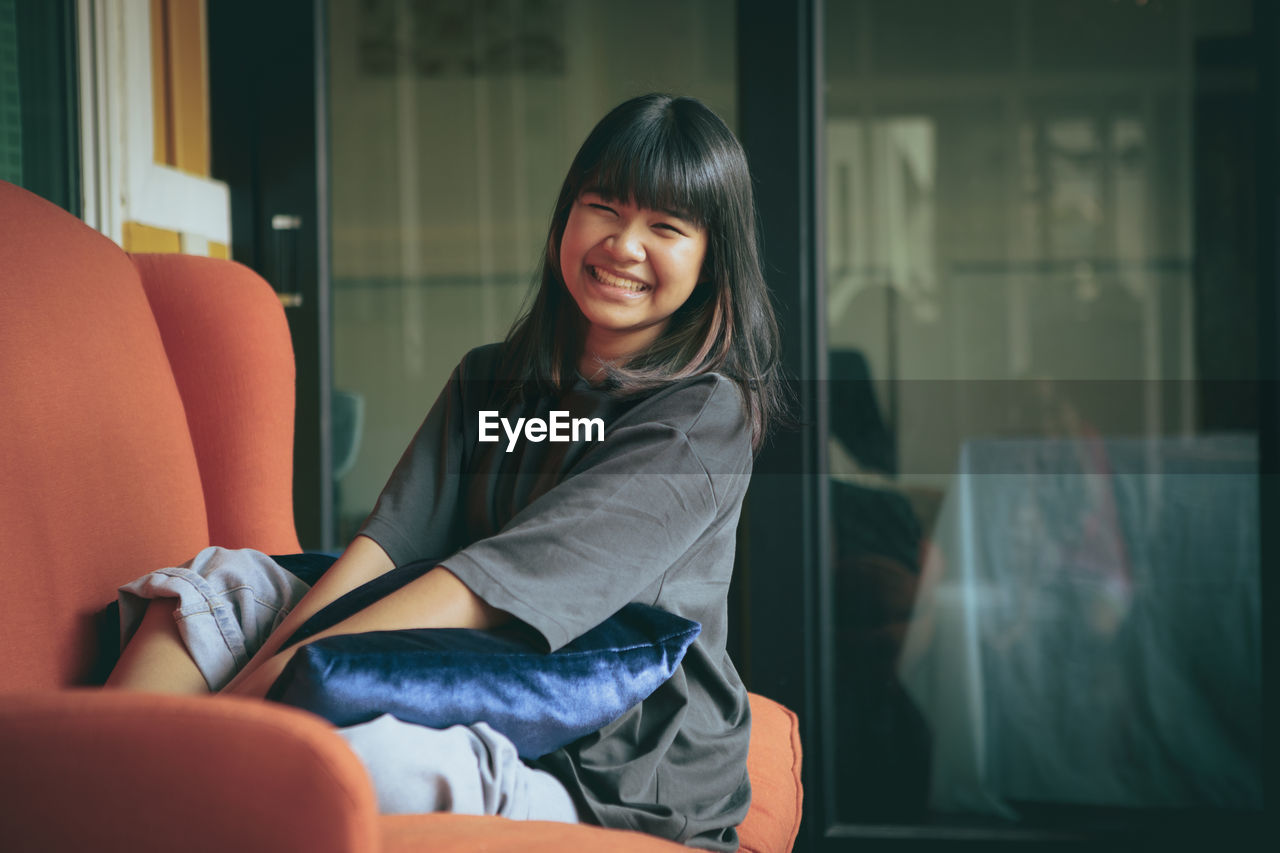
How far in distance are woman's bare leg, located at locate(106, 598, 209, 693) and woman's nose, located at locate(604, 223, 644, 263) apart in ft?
1.62

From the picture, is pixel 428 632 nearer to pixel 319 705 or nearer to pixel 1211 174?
pixel 319 705

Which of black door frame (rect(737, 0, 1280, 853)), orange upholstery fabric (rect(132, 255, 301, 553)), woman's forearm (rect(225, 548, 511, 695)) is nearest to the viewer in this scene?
woman's forearm (rect(225, 548, 511, 695))

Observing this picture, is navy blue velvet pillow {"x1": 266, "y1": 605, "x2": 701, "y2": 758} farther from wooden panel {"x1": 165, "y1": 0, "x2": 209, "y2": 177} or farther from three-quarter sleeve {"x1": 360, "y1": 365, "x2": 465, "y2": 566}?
wooden panel {"x1": 165, "y1": 0, "x2": 209, "y2": 177}

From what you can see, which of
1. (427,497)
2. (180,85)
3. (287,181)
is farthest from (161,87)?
(427,497)

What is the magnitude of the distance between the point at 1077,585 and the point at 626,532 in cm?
119

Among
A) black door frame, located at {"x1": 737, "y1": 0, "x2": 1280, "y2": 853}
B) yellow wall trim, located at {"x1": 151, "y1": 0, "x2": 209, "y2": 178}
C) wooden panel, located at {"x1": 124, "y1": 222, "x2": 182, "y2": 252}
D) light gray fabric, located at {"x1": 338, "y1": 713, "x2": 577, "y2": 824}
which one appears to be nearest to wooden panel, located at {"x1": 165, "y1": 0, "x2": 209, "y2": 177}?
yellow wall trim, located at {"x1": 151, "y1": 0, "x2": 209, "y2": 178}

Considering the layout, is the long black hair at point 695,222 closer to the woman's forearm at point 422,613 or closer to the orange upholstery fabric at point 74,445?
the woman's forearm at point 422,613

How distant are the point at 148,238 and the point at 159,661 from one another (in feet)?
3.82

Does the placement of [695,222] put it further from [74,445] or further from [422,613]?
[74,445]

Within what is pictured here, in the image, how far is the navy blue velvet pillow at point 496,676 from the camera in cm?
67

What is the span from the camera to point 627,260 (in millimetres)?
979

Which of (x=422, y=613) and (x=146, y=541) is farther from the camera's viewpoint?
(x=146, y=541)

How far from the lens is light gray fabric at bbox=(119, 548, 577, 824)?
66 centimetres

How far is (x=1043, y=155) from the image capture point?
67.9 inches
